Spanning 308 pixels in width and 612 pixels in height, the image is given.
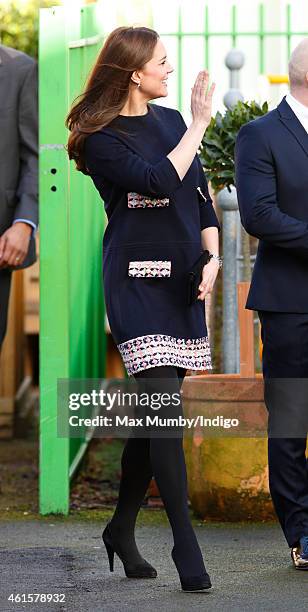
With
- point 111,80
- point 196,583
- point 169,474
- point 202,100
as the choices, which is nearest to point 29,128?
point 111,80

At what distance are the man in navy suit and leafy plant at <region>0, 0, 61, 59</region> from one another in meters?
5.72

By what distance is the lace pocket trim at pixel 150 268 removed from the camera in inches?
166

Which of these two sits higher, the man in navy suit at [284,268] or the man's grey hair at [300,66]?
the man's grey hair at [300,66]

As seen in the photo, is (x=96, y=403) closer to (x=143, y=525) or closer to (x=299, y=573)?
(x=143, y=525)

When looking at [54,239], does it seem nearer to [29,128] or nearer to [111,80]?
[29,128]

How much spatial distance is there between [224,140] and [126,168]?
1.24 meters

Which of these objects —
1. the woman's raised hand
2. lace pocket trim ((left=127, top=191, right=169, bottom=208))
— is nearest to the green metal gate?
lace pocket trim ((left=127, top=191, right=169, bottom=208))

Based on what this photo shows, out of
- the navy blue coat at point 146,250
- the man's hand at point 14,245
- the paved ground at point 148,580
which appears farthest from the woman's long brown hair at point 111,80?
the paved ground at point 148,580

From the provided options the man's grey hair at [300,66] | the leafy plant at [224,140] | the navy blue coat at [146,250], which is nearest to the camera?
the navy blue coat at [146,250]

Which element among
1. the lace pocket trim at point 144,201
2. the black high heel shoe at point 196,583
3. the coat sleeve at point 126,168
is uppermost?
the coat sleeve at point 126,168

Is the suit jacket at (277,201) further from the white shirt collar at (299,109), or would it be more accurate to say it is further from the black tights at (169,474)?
the black tights at (169,474)

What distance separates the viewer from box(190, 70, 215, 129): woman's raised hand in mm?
4117

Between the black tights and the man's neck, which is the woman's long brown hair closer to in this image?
A: the man's neck

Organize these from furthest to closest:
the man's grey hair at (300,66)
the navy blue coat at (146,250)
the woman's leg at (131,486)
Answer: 1. the man's grey hair at (300,66)
2. the woman's leg at (131,486)
3. the navy blue coat at (146,250)
